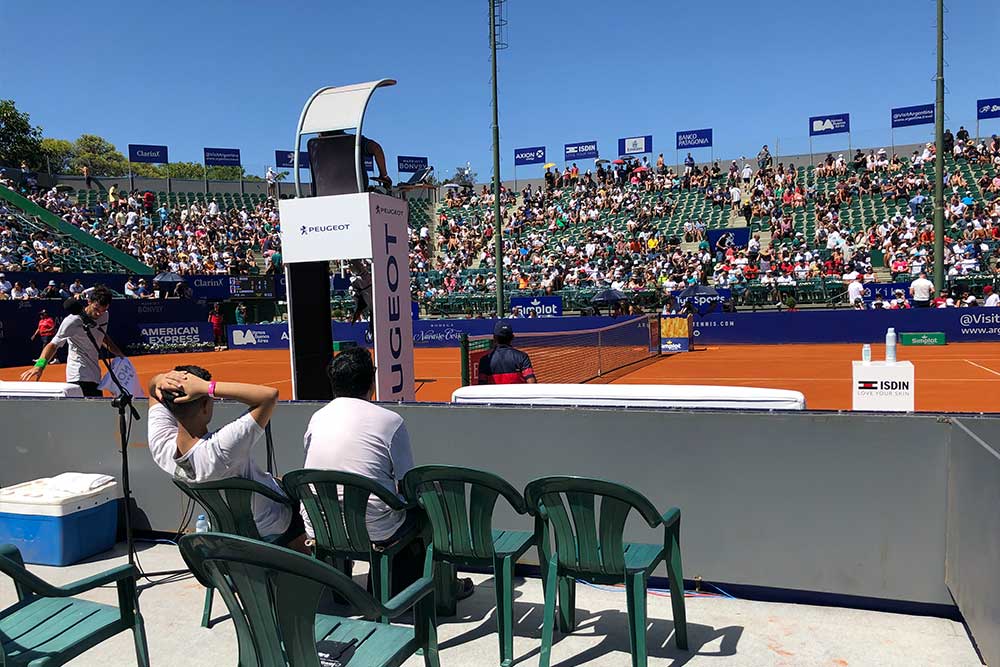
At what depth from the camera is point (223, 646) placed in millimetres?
4645

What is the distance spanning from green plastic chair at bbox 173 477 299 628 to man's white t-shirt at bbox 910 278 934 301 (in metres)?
23.5

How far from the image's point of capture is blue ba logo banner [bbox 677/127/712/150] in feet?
154

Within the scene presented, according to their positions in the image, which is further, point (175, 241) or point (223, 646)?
point (175, 241)

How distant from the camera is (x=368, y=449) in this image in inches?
169

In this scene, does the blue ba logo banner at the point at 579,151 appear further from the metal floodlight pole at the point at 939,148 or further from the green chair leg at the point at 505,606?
the green chair leg at the point at 505,606

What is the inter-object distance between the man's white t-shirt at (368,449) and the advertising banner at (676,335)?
21.0m

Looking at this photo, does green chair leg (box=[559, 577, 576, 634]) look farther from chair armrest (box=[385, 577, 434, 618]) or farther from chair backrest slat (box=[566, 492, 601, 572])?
chair armrest (box=[385, 577, 434, 618])

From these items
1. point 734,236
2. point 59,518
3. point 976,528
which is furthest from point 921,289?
point 59,518

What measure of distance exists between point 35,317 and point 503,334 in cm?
2322

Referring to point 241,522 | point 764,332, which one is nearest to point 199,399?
point 241,522

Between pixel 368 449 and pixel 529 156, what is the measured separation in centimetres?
5257

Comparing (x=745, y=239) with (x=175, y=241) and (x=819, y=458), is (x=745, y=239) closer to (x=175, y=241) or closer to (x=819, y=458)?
(x=175, y=241)

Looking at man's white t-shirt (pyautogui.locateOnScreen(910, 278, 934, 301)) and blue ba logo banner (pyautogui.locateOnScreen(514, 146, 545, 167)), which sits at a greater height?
blue ba logo banner (pyautogui.locateOnScreen(514, 146, 545, 167))

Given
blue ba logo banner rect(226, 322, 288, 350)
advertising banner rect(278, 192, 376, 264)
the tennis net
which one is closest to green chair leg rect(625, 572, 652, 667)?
advertising banner rect(278, 192, 376, 264)
